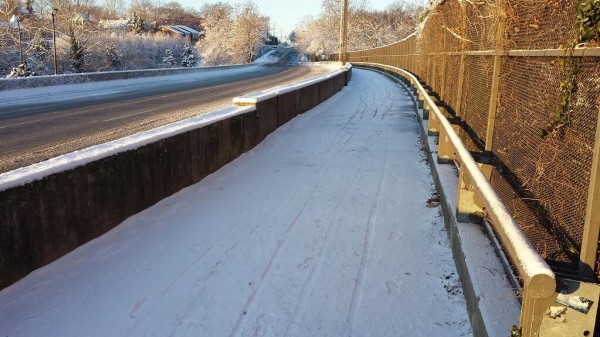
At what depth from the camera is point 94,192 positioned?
16.4ft

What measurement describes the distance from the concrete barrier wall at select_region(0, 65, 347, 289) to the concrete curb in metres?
3.36

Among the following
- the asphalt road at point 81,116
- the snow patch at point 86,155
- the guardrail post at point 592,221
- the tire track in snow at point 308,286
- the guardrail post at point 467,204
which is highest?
the guardrail post at point 592,221

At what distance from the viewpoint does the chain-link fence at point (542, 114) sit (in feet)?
9.07

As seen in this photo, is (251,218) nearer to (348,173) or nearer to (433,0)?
(348,173)

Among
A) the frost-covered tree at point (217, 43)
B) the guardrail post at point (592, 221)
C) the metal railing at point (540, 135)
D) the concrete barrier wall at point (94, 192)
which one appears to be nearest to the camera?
the guardrail post at point (592, 221)

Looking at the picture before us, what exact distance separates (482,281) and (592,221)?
3.95 feet

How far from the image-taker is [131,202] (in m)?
5.70

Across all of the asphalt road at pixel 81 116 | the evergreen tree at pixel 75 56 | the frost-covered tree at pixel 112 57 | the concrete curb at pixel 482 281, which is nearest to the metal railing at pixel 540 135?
the concrete curb at pixel 482 281

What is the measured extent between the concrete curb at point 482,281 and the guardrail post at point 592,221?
1.94 feet

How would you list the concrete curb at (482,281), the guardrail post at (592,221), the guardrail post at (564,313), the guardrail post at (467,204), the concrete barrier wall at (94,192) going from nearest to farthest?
the guardrail post at (564,313) → the guardrail post at (592,221) → the concrete curb at (482,281) → the concrete barrier wall at (94,192) → the guardrail post at (467,204)

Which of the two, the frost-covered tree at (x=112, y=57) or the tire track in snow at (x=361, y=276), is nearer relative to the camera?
the tire track in snow at (x=361, y=276)

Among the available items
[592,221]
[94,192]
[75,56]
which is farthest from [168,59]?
[592,221]

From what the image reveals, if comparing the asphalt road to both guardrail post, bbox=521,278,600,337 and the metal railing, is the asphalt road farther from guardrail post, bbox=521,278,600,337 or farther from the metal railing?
guardrail post, bbox=521,278,600,337

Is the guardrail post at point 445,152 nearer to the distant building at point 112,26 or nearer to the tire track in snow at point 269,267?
the tire track in snow at point 269,267
